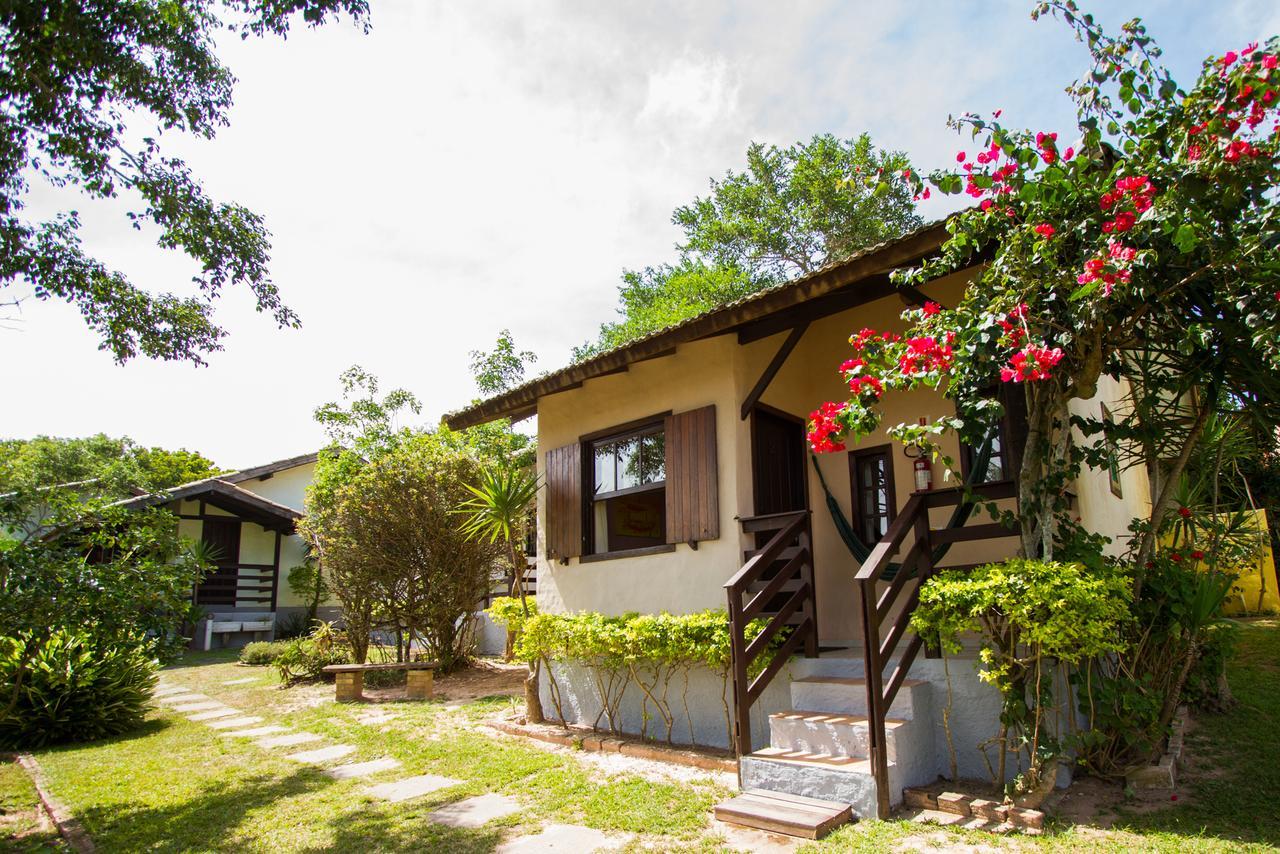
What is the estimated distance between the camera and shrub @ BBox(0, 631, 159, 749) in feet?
25.0

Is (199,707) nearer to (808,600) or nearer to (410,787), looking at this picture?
(410,787)

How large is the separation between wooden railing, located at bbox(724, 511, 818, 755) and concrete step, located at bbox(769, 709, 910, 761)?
245 mm

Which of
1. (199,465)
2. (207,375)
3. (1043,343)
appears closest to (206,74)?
(207,375)

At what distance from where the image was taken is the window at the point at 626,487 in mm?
7527

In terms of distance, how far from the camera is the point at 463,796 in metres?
5.20

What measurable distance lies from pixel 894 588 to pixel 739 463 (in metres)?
2.05

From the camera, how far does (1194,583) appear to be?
4.69 meters

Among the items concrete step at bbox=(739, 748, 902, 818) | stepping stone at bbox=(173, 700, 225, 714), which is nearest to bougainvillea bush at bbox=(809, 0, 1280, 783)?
concrete step at bbox=(739, 748, 902, 818)

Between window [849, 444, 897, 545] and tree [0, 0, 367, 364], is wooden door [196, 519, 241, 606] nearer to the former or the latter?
tree [0, 0, 367, 364]

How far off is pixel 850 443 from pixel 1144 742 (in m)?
3.42

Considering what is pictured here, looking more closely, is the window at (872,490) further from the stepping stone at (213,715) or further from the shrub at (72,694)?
the stepping stone at (213,715)

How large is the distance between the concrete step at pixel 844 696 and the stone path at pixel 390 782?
5.93ft

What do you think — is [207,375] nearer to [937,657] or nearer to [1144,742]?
[937,657]

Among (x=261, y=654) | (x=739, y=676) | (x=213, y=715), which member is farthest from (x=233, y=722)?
(x=739, y=676)
